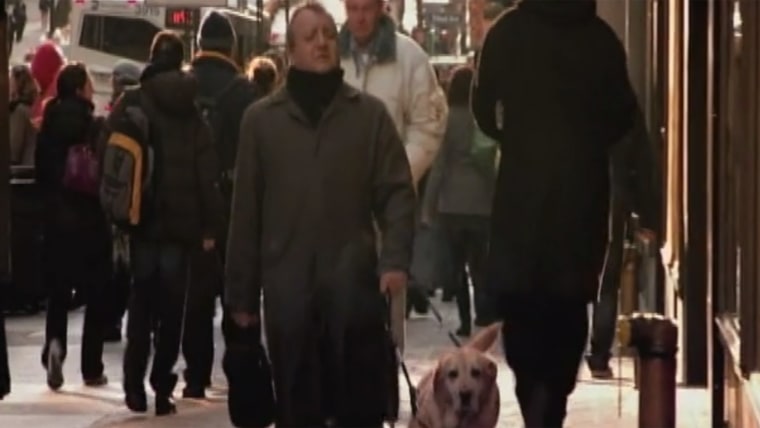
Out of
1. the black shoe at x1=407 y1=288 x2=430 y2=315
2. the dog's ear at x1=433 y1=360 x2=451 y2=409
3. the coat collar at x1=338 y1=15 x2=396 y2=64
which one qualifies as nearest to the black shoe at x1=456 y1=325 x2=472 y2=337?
the black shoe at x1=407 y1=288 x2=430 y2=315

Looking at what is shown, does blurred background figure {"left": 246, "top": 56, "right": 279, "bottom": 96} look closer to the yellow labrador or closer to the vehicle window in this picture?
the yellow labrador

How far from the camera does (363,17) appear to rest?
40.1 ft

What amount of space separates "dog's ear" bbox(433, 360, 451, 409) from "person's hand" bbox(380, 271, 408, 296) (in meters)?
0.97

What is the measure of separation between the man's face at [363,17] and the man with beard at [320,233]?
2757 mm

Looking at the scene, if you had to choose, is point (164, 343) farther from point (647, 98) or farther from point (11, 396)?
point (647, 98)

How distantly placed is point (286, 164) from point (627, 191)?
187cm

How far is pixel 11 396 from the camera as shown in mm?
14914

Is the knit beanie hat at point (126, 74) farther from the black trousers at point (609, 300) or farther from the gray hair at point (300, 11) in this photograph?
the gray hair at point (300, 11)

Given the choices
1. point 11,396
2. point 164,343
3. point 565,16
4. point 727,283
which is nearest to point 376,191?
point 565,16

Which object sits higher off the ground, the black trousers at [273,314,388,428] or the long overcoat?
the long overcoat

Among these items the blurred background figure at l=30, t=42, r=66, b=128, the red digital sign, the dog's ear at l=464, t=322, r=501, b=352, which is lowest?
the dog's ear at l=464, t=322, r=501, b=352

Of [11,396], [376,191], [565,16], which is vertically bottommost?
[11,396]

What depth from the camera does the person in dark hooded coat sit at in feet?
30.2

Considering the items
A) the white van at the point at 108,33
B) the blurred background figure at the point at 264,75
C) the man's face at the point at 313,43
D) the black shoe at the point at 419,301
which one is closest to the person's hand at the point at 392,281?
the man's face at the point at 313,43
